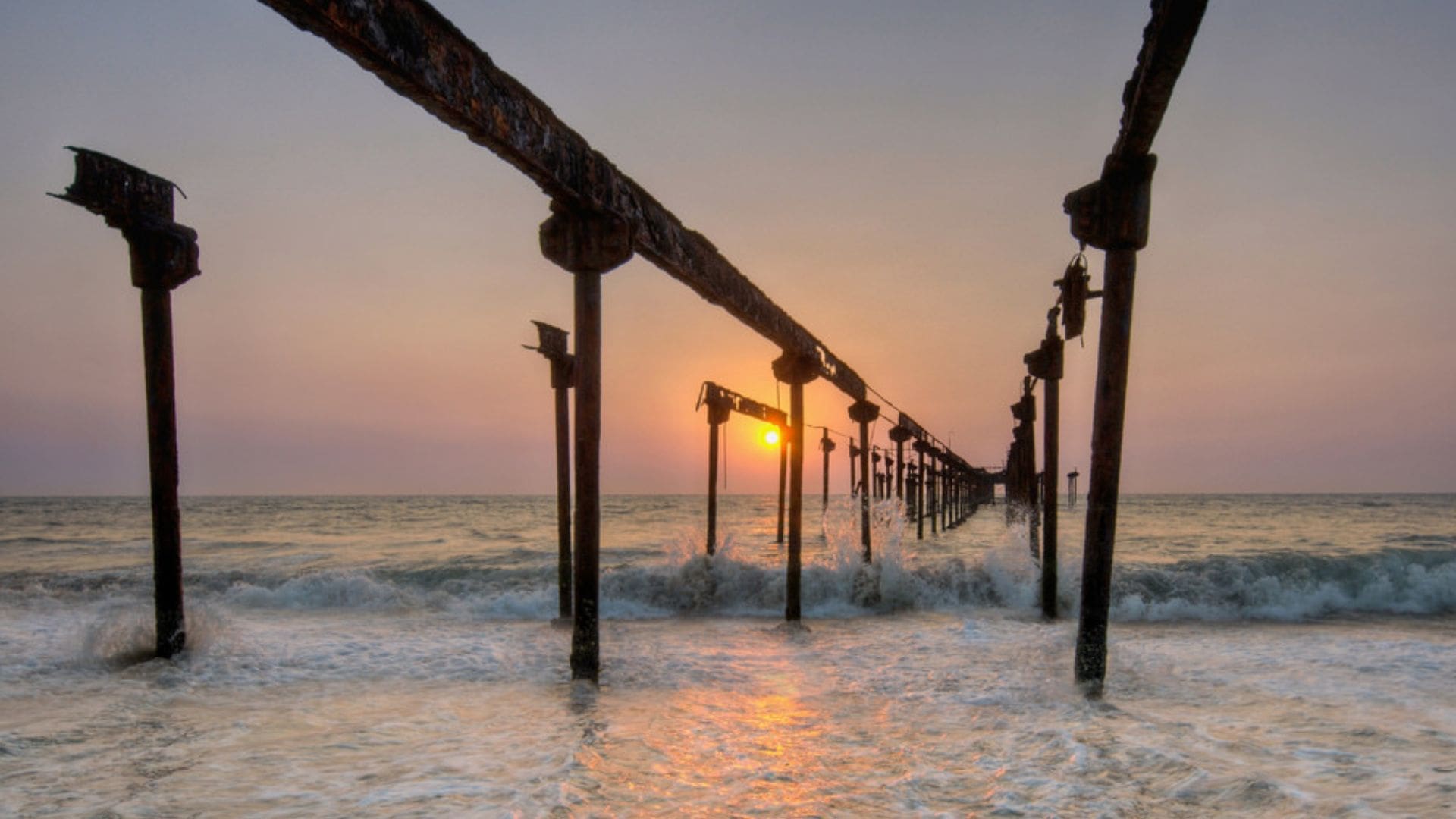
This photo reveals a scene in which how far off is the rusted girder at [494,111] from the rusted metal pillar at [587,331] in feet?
0.50

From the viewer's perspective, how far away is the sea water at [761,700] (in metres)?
4.16

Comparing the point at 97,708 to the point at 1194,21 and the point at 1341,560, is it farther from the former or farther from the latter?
the point at 1341,560

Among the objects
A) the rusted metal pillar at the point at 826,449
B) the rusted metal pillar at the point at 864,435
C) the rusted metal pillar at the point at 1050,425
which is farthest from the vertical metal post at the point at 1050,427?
the rusted metal pillar at the point at 826,449

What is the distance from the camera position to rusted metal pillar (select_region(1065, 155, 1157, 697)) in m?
5.32

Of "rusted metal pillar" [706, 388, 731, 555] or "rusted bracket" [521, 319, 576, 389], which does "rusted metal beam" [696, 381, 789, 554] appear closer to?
"rusted metal pillar" [706, 388, 731, 555]

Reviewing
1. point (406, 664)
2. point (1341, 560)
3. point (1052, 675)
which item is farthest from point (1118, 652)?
point (1341, 560)

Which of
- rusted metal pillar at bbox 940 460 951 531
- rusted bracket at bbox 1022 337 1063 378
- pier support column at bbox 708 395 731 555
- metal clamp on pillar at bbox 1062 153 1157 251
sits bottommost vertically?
rusted metal pillar at bbox 940 460 951 531

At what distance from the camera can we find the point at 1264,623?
473 inches

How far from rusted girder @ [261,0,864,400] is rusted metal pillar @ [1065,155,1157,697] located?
3051 mm

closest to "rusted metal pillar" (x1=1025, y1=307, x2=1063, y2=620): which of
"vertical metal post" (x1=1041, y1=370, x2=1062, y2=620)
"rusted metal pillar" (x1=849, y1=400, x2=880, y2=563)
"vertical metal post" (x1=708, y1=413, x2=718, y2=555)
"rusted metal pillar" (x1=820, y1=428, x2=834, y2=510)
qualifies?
"vertical metal post" (x1=1041, y1=370, x2=1062, y2=620)

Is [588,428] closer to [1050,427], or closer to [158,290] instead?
[158,290]

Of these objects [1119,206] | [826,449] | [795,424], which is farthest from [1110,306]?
[826,449]

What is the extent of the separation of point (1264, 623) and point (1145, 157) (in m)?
9.68

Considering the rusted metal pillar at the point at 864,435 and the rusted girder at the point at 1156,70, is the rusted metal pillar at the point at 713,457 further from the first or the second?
the rusted girder at the point at 1156,70
